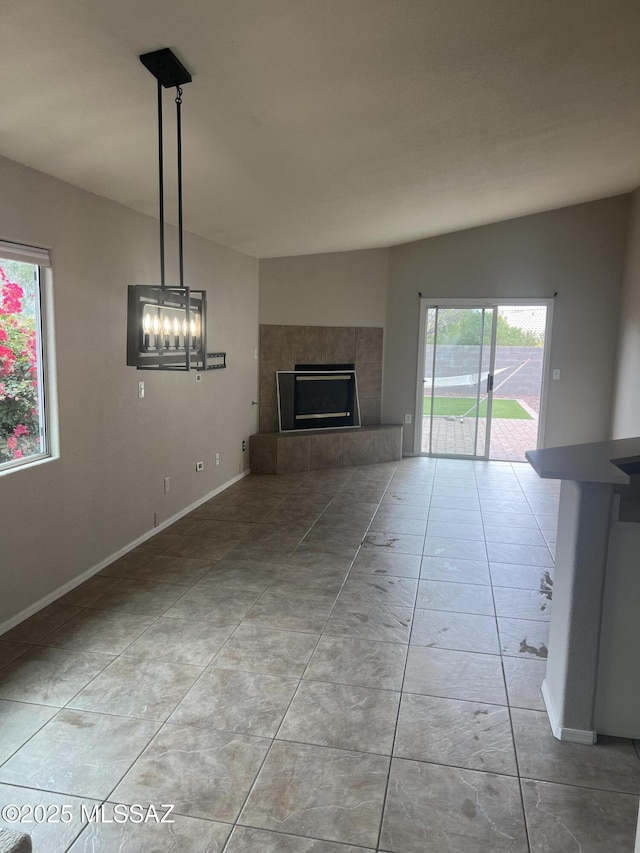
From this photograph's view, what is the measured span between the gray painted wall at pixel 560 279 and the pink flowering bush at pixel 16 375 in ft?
16.9

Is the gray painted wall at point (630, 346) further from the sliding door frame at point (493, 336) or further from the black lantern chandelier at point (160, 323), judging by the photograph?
the black lantern chandelier at point (160, 323)

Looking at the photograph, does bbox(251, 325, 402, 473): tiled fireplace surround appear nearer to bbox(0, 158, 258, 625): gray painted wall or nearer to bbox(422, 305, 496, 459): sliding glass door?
bbox(422, 305, 496, 459): sliding glass door

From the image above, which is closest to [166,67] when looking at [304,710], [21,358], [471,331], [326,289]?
[21,358]

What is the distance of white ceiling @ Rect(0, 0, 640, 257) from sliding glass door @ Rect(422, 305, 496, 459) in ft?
9.09

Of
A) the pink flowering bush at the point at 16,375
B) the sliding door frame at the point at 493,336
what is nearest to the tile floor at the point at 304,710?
the pink flowering bush at the point at 16,375

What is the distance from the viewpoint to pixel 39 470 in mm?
3262

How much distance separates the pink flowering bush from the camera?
305cm

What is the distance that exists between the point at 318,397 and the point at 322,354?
54 cm

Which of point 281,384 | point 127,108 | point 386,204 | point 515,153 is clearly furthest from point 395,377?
point 127,108

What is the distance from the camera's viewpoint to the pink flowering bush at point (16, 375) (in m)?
3.05

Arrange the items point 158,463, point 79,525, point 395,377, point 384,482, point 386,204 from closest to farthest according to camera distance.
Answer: point 79,525, point 158,463, point 386,204, point 384,482, point 395,377

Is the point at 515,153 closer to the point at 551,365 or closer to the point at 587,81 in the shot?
the point at 587,81

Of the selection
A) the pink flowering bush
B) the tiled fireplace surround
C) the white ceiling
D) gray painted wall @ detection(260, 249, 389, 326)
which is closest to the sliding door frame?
the tiled fireplace surround

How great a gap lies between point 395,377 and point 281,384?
5.10 feet
